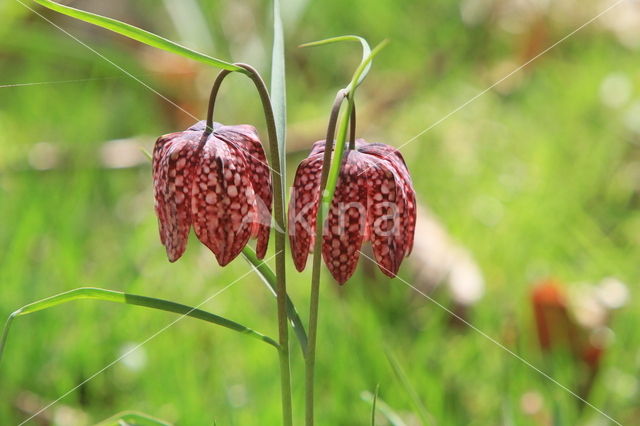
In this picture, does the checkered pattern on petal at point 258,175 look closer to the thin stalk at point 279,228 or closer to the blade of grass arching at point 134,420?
the thin stalk at point 279,228

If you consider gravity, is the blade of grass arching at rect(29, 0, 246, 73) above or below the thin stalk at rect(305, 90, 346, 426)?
above

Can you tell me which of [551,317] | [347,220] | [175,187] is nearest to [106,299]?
[175,187]

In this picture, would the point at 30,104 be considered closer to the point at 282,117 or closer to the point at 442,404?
the point at 442,404

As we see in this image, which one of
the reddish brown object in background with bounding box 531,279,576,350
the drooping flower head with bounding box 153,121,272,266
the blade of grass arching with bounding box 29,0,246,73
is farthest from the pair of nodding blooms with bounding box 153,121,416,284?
the reddish brown object in background with bounding box 531,279,576,350

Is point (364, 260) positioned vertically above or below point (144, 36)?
below

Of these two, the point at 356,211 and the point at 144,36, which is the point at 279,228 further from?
the point at 144,36

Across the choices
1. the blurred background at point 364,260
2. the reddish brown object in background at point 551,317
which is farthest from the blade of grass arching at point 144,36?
the reddish brown object in background at point 551,317

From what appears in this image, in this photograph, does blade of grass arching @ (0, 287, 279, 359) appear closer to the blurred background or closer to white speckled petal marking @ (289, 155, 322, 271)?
white speckled petal marking @ (289, 155, 322, 271)
